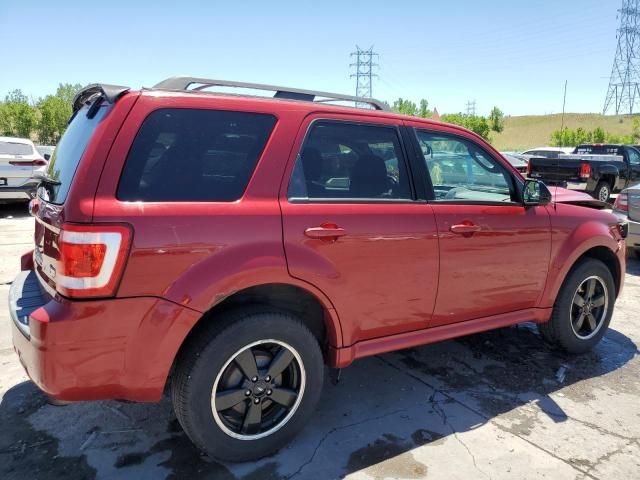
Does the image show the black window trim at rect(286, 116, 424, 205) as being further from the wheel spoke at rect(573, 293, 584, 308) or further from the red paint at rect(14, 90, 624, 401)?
the wheel spoke at rect(573, 293, 584, 308)

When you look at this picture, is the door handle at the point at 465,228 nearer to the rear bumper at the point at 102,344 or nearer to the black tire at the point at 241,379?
the black tire at the point at 241,379

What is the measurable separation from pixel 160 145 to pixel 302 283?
98 cm

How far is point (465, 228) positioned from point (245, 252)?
5.09ft

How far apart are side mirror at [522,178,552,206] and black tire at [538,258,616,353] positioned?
79cm

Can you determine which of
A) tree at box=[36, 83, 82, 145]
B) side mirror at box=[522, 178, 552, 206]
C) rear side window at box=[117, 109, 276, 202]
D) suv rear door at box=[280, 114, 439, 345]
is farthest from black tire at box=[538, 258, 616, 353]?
tree at box=[36, 83, 82, 145]

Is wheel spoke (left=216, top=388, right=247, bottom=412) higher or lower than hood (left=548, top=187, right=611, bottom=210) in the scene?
lower

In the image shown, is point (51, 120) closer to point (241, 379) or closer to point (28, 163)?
point (28, 163)

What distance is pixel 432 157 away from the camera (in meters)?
3.42

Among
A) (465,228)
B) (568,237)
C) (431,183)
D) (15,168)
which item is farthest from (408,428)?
(15,168)

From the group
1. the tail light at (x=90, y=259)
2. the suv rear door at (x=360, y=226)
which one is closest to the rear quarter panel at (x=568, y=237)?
the suv rear door at (x=360, y=226)

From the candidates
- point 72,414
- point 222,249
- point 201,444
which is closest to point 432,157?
point 222,249

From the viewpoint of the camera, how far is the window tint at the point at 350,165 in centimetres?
278

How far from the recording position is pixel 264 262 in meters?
2.48

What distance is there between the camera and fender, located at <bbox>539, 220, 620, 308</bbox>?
3846mm
